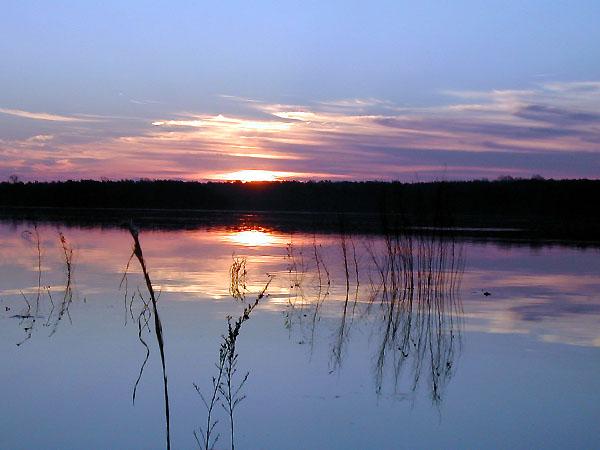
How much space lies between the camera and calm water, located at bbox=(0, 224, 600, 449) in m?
4.59

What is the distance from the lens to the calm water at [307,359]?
459 centimetres

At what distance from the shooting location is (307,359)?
6445 mm

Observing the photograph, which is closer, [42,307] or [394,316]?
[42,307]

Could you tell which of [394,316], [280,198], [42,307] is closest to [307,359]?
[394,316]

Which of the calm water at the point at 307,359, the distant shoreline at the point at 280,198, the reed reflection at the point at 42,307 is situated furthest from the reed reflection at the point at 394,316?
the distant shoreline at the point at 280,198

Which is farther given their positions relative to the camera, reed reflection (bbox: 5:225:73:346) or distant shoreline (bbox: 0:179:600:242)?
distant shoreline (bbox: 0:179:600:242)

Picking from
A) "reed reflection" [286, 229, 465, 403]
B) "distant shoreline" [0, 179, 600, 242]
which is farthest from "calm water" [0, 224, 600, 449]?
"distant shoreline" [0, 179, 600, 242]

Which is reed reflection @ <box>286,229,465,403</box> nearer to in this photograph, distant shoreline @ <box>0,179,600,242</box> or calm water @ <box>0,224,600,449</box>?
calm water @ <box>0,224,600,449</box>

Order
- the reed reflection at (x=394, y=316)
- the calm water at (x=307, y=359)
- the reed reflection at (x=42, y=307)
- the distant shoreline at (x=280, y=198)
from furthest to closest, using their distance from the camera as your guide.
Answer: the distant shoreline at (x=280, y=198), the reed reflection at (x=42, y=307), the reed reflection at (x=394, y=316), the calm water at (x=307, y=359)

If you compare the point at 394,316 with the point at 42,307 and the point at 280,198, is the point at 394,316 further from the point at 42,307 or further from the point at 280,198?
the point at 280,198

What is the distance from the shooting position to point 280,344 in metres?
6.91

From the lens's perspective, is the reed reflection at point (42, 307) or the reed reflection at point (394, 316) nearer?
the reed reflection at point (394, 316)

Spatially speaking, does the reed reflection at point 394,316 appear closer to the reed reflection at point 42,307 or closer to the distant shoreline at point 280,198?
the reed reflection at point 42,307

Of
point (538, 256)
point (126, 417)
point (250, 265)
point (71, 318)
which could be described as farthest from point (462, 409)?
point (538, 256)
